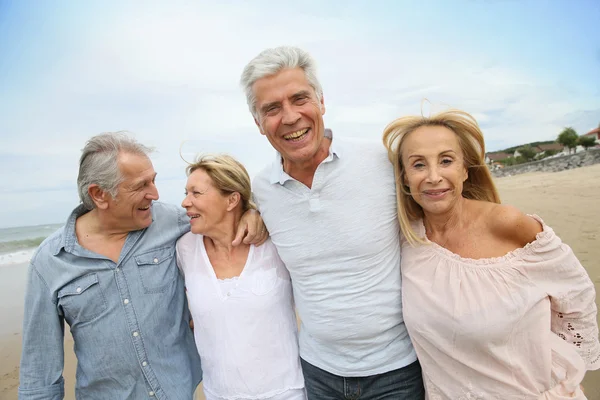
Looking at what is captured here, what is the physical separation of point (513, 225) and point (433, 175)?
50cm

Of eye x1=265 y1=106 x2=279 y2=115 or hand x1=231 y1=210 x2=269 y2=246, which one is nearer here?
eye x1=265 y1=106 x2=279 y2=115

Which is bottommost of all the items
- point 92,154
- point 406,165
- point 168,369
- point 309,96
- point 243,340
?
point 168,369

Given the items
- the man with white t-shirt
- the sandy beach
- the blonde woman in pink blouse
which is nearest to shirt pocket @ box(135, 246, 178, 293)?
the man with white t-shirt

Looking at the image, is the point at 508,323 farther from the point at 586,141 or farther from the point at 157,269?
the point at 586,141

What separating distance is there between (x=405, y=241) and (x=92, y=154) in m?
2.05

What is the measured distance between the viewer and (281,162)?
2490mm

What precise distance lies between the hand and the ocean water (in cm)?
1596

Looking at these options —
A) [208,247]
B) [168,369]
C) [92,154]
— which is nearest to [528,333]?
[208,247]

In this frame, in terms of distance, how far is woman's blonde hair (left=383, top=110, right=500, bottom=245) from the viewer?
7.29 ft

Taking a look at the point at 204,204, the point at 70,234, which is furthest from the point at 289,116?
the point at 70,234

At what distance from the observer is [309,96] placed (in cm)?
227

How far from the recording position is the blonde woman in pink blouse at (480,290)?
77.9 inches

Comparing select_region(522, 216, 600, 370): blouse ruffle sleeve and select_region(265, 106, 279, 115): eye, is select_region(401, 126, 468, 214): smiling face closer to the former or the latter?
select_region(522, 216, 600, 370): blouse ruffle sleeve

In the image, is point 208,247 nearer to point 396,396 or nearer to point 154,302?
point 154,302
